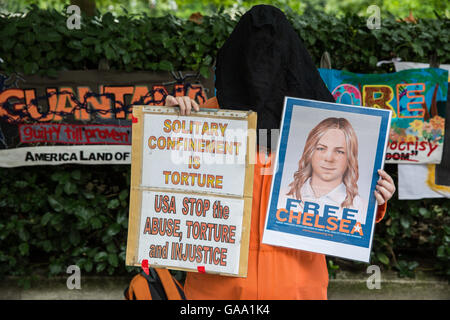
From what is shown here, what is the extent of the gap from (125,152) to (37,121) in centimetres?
84

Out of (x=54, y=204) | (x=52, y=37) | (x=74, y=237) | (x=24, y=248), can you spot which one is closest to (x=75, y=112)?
(x=52, y=37)

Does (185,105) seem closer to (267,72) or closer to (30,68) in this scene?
(267,72)

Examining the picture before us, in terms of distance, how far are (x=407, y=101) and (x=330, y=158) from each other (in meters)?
2.60

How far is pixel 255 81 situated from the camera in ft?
5.82

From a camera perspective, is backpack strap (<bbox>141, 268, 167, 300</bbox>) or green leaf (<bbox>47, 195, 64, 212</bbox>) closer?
backpack strap (<bbox>141, 268, 167, 300</bbox>)

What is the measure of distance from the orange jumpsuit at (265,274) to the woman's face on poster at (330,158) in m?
0.21

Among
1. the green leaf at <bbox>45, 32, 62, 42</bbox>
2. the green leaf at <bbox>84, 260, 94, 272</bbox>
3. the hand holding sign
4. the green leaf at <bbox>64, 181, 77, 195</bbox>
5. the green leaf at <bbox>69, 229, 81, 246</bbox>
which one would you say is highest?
the green leaf at <bbox>45, 32, 62, 42</bbox>

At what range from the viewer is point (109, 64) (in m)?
4.03

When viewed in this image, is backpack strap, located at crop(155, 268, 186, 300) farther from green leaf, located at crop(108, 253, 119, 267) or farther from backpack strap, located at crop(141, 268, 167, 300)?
green leaf, located at crop(108, 253, 119, 267)

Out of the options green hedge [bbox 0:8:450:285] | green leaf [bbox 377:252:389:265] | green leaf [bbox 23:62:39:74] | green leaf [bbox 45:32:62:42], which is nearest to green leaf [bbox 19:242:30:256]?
green hedge [bbox 0:8:450:285]

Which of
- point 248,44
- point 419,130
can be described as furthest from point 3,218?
point 419,130

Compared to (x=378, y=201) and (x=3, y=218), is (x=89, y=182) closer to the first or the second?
(x=3, y=218)

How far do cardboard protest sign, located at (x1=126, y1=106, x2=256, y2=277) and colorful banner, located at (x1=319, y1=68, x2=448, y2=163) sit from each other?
254cm

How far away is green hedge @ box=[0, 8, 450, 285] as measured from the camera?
3.89 meters
